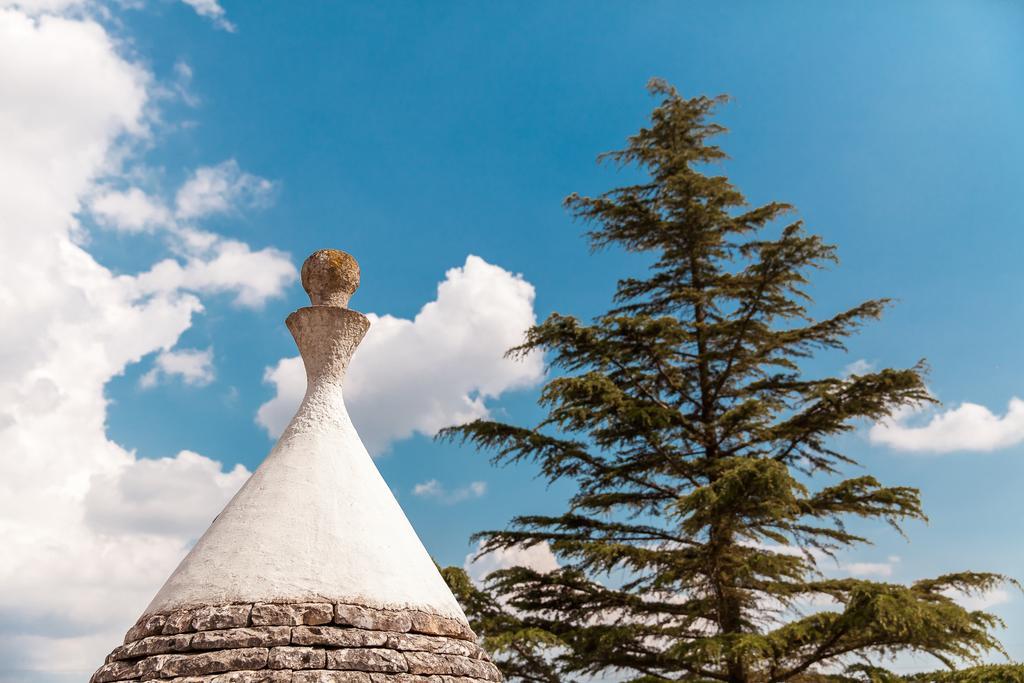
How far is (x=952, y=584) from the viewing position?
11586 mm

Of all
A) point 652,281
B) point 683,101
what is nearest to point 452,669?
point 652,281

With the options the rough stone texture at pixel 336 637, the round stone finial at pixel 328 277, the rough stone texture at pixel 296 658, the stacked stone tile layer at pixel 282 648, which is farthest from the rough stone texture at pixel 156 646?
the round stone finial at pixel 328 277

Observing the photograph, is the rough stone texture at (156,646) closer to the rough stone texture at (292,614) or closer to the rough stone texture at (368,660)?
the rough stone texture at (292,614)

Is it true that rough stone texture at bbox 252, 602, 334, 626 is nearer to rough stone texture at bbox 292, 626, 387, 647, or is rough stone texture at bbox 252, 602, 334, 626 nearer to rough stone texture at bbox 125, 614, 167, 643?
rough stone texture at bbox 292, 626, 387, 647

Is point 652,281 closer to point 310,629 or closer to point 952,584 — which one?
point 952,584

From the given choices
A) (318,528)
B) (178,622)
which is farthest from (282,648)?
(318,528)

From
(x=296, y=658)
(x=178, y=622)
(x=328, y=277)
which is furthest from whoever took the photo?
(x=328, y=277)

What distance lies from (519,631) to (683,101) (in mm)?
10535

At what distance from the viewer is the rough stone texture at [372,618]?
194 inches

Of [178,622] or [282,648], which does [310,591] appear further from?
[178,622]

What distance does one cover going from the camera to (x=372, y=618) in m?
5.01

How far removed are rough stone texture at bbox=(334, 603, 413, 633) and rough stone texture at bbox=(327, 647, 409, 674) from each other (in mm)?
154

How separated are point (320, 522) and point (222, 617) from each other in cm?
86

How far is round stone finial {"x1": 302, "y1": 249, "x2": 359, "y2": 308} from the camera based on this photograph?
641 cm
